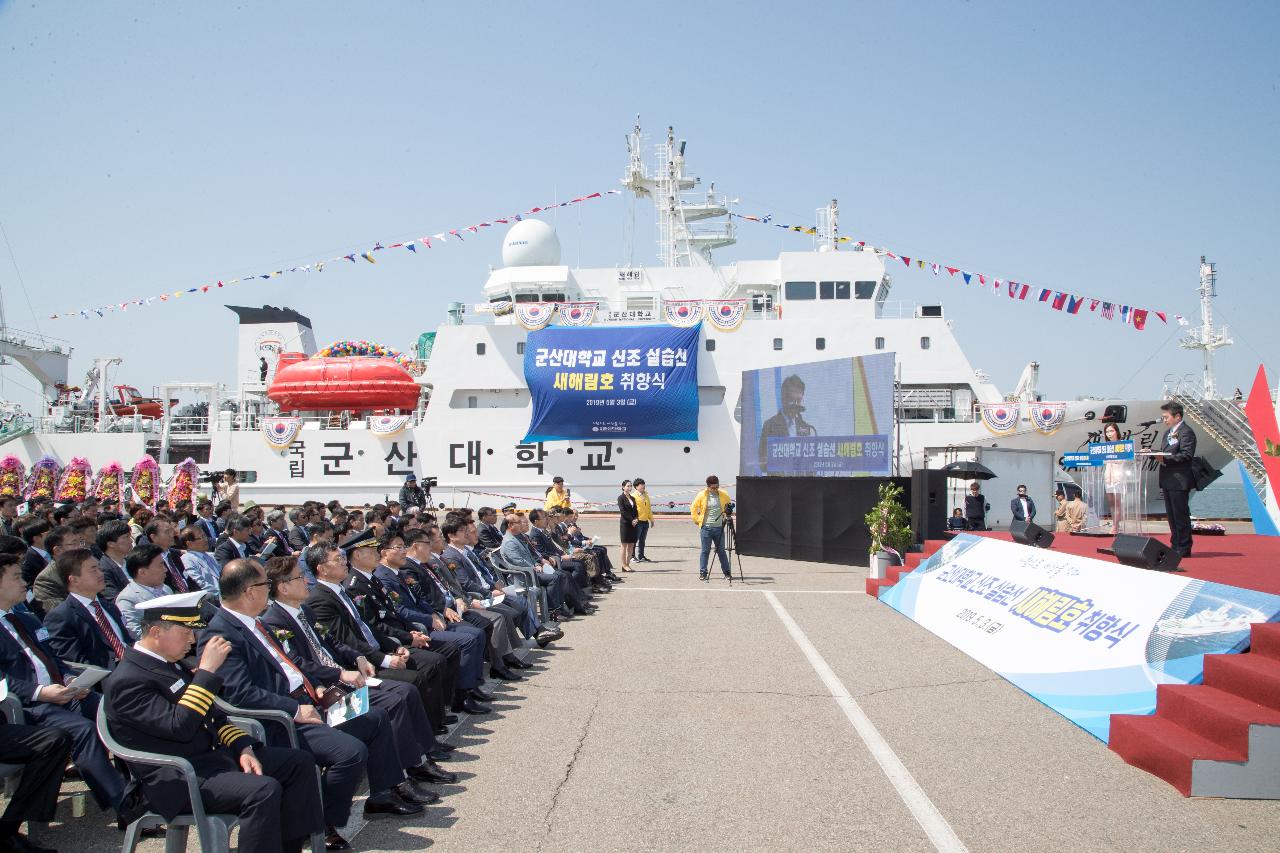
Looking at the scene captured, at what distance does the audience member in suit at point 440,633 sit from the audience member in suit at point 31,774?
2.21m

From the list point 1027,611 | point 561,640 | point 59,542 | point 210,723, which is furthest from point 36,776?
point 1027,611

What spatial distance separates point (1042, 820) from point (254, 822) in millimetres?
3276

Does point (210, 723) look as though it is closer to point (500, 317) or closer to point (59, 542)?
point (59, 542)

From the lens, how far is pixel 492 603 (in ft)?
23.9

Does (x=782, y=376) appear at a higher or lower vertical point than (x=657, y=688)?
higher

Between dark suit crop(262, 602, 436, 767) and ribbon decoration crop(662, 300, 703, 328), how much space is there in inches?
→ 800

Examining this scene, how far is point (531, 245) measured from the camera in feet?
94.5

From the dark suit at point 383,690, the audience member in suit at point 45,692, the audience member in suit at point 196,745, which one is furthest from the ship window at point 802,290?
the audience member in suit at point 196,745

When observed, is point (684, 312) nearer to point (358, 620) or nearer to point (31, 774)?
point (358, 620)

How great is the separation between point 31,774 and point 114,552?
307 centimetres

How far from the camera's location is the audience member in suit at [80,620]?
428 cm

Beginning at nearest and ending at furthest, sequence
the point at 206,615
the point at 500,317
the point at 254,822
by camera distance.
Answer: the point at 254,822 → the point at 206,615 → the point at 500,317

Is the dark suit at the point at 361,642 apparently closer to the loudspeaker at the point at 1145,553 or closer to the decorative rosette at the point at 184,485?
the loudspeaker at the point at 1145,553

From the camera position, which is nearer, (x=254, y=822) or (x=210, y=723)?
(x=254, y=822)
